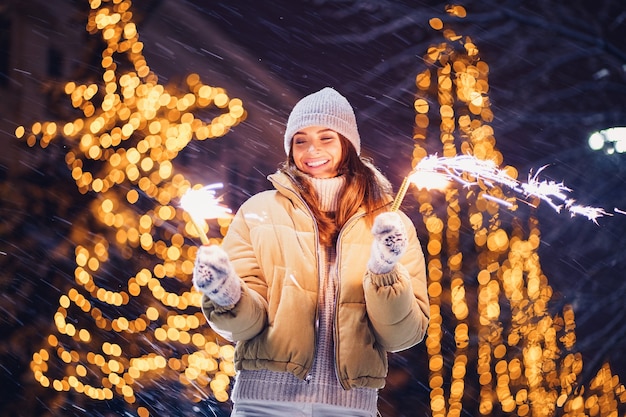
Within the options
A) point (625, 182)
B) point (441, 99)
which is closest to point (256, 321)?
point (441, 99)

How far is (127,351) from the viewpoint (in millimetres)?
5102

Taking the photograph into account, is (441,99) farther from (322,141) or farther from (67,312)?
(67,312)

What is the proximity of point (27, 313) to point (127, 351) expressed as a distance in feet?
3.42

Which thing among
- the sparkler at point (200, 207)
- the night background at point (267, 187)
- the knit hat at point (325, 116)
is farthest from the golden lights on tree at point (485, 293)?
the sparkler at point (200, 207)

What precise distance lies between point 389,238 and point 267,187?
3.22 m

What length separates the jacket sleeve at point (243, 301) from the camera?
2.01 m

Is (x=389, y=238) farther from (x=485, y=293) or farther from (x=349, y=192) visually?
(x=485, y=293)

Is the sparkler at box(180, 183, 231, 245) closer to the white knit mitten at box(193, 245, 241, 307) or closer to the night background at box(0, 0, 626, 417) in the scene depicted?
the white knit mitten at box(193, 245, 241, 307)

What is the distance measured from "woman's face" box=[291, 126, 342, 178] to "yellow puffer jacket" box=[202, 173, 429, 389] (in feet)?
0.48

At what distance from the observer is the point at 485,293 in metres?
4.34

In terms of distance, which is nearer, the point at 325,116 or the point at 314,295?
the point at 314,295

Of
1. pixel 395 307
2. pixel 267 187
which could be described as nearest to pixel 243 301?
pixel 395 307

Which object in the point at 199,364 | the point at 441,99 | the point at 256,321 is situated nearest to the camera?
the point at 256,321

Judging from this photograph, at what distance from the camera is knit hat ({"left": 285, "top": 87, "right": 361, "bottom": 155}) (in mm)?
2402
